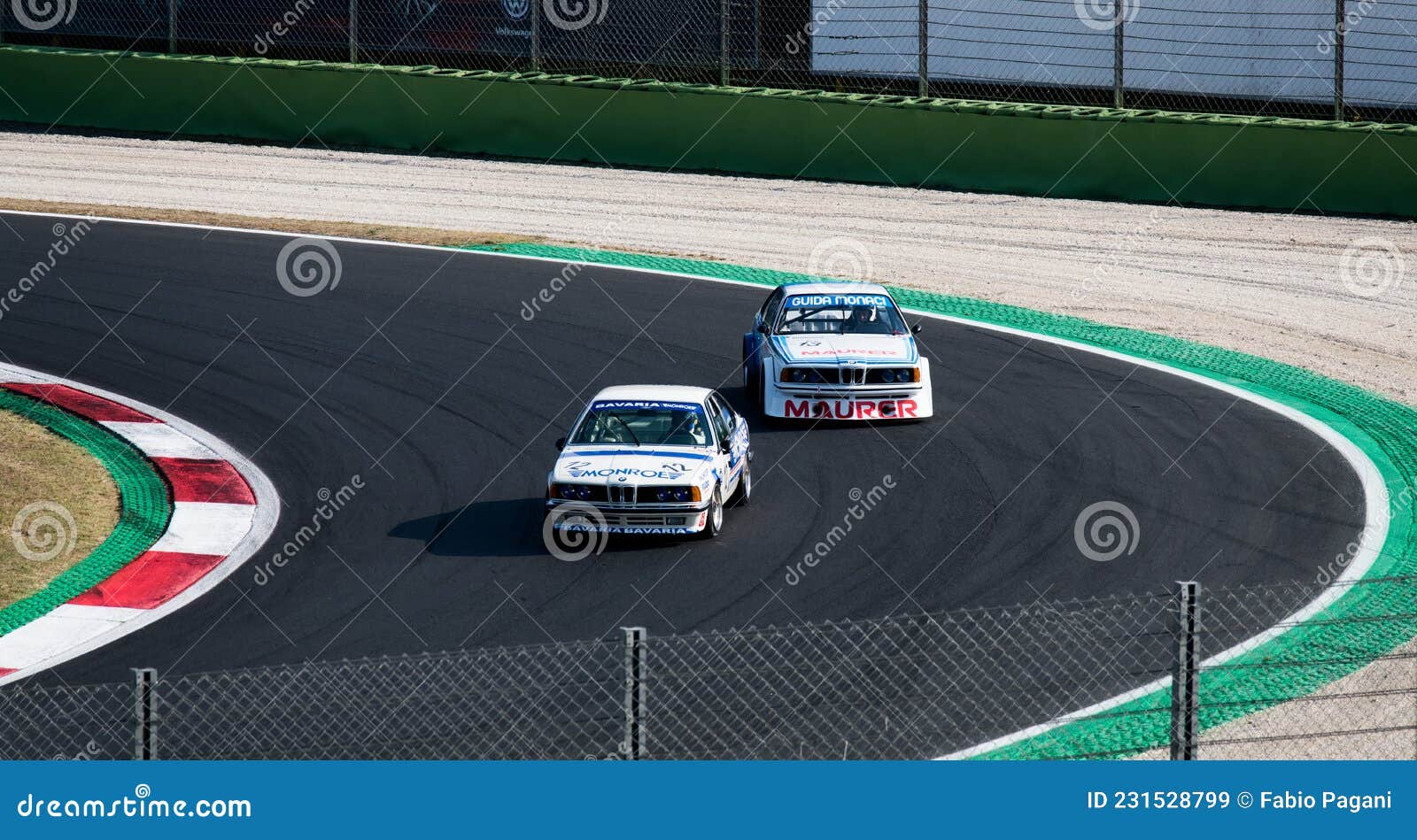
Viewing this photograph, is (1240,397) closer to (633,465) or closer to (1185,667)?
(633,465)

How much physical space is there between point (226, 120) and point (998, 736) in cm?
2229

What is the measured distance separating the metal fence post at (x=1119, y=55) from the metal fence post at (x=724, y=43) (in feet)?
19.2

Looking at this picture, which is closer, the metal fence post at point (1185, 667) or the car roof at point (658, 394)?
the metal fence post at point (1185, 667)

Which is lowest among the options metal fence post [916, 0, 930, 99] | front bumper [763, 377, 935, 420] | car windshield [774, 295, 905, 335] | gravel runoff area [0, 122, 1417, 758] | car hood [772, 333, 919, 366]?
front bumper [763, 377, 935, 420]

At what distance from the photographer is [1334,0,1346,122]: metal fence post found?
2323cm

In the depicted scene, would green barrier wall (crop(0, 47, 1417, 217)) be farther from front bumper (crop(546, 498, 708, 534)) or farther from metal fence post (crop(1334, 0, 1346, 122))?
front bumper (crop(546, 498, 708, 534))

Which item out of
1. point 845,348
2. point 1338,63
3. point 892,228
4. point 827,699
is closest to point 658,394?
point 845,348

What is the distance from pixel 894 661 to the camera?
10.1 meters

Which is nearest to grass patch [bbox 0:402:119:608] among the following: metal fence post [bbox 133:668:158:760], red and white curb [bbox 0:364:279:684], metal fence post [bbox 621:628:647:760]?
red and white curb [bbox 0:364:279:684]

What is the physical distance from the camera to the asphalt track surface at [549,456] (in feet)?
37.8

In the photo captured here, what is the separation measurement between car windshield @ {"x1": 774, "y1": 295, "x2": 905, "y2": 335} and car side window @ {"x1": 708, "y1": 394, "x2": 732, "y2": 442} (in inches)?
95.9

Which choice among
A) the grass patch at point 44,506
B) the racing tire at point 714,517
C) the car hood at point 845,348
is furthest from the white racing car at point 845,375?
the grass patch at point 44,506

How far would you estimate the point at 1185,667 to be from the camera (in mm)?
7656

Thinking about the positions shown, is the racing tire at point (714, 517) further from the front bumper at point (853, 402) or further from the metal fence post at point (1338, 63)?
the metal fence post at point (1338, 63)
